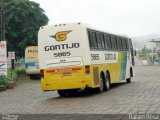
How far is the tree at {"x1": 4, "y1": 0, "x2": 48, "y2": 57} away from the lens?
46.7 meters

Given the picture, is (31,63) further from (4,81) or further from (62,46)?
(62,46)

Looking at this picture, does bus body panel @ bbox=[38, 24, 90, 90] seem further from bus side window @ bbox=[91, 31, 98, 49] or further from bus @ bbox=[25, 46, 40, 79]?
bus @ bbox=[25, 46, 40, 79]

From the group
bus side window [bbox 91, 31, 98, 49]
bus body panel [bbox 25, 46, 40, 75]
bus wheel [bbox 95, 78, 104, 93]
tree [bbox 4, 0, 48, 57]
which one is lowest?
bus wheel [bbox 95, 78, 104, 93]

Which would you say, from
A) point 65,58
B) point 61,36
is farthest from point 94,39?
point 65,58

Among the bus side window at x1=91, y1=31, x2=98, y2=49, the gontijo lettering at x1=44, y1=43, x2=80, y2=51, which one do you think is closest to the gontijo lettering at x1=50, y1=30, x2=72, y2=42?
the gontijo lettering at x1=44, y1=43, x2=80, y2=51

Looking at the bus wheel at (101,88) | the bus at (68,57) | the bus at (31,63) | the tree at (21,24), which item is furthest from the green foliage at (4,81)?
the tree at (21,24)

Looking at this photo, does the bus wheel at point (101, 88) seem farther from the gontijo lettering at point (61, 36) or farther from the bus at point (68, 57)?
the gontijo lettering at point (61, 36)

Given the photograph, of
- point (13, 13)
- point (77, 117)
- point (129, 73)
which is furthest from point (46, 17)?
point (77, 117)

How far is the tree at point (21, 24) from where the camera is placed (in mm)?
46719

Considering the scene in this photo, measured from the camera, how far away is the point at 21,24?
4766cm

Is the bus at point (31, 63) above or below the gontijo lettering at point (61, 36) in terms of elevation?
below

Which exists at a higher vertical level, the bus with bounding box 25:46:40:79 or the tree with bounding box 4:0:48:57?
the tree with bounding box 4:0:48:57

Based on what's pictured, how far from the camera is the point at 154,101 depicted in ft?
57.1

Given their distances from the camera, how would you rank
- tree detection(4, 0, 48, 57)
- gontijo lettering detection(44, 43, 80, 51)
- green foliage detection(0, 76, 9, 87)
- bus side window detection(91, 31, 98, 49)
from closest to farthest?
gontijo lettering detection(44, 43, 80, 51) < bus side window detection(91, 31, 98, 49) < green foliage detection(0, 76, 9, 87) < tree detection(4, 0, 48, 57)
